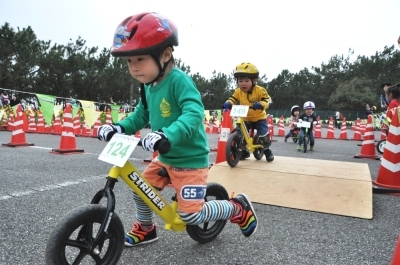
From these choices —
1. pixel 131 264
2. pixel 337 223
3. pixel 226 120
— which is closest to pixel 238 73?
pixel 226 120

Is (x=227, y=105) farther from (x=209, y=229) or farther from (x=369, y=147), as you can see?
(x=369, y=147)

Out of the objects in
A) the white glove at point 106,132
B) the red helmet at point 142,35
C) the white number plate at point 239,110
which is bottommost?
the white glove at point 106,132

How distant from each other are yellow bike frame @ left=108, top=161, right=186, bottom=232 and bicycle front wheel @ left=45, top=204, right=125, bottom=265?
20 centimetres

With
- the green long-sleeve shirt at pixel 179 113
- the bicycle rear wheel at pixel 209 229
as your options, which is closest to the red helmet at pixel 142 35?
the green long-sleeve shirt at pixel 179 113

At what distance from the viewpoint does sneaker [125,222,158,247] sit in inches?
92.0

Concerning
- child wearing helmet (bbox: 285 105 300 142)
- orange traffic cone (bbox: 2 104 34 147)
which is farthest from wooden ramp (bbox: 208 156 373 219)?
child wearing helmet (bbox: 285 105 300 142)

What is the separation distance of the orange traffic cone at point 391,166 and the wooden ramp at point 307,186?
0.73ft

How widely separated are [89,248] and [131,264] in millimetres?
407

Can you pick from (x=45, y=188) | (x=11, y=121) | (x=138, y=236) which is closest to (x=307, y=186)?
(x=138, y=236)

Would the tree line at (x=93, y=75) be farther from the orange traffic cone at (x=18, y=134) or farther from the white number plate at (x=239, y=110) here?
the white number plate at (x=239, y=110)

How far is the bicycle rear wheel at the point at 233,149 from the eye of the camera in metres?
4.81

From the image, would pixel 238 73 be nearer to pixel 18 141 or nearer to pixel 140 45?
pixel 140 45

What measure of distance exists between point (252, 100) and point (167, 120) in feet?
12.4

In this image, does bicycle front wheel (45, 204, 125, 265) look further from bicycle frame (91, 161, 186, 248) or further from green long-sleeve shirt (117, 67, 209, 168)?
green long-sleeve shirt (117, 67, 209, 168)
